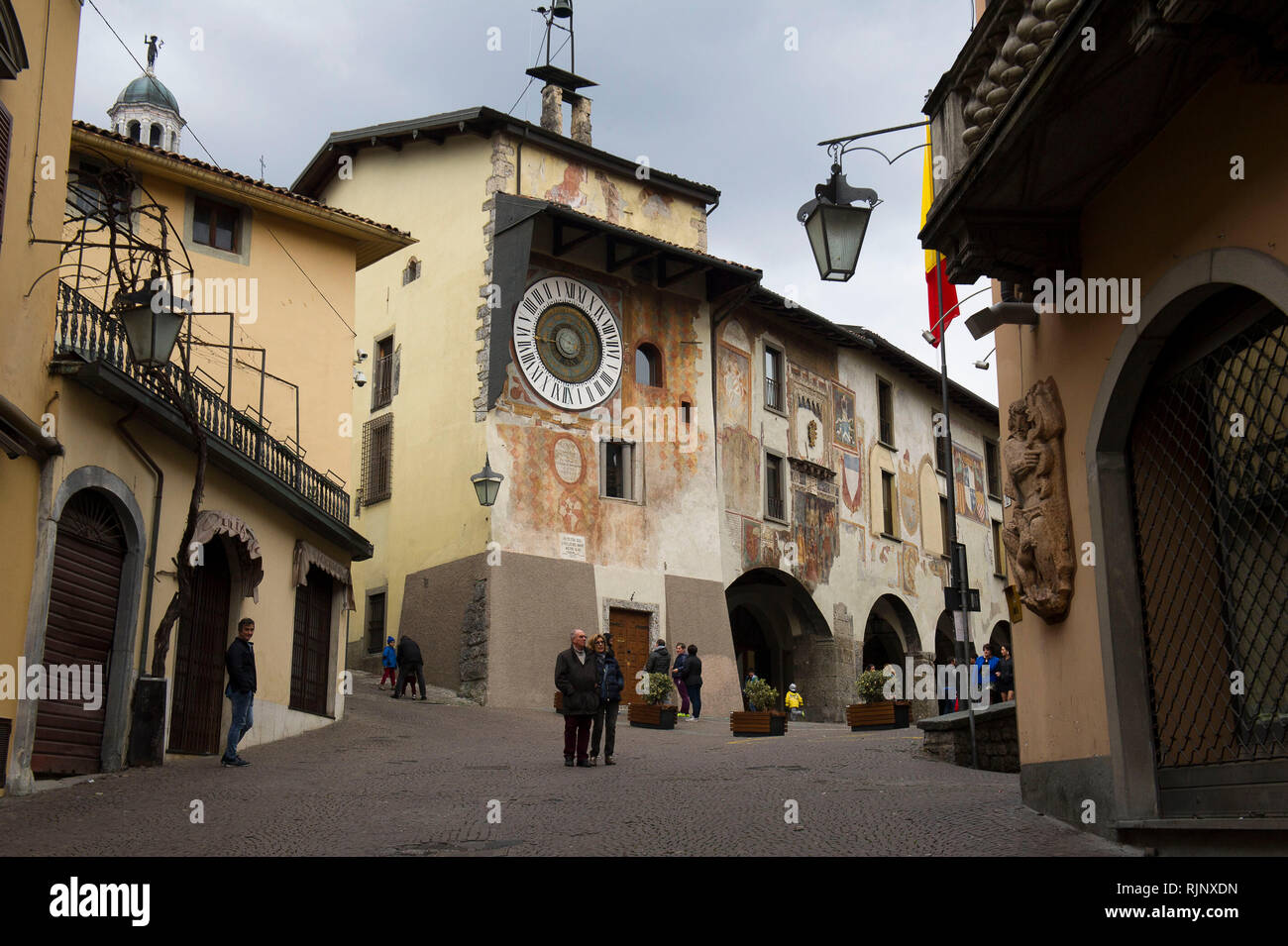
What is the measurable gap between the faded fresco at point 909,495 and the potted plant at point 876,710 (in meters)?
15.6

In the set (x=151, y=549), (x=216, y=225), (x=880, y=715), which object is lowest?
(x=880, y=715)

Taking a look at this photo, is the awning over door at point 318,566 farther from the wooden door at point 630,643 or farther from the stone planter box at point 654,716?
the wooden door at point 630,643

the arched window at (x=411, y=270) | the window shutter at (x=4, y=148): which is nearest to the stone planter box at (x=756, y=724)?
the arched window at (x=411, y=270)

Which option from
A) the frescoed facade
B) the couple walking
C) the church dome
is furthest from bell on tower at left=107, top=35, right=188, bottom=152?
→ the couple walking

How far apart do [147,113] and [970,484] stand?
38.0 metres

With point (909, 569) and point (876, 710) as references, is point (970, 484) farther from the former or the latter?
point (876, 710)

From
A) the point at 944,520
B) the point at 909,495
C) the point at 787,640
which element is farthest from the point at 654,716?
the point at 944,520

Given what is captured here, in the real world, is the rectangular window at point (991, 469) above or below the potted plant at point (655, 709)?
above

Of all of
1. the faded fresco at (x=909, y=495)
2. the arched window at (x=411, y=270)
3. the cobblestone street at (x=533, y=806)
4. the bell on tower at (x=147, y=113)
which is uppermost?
the bell on tower at (x=147, y=113)

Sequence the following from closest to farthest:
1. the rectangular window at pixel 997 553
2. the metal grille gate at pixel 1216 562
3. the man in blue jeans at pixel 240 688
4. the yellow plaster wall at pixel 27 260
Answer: the metal grille gate at pixel 1216 562
the yellow plaster wall at pixel 27 260
the man in blue jeans at pixel 240 688
the rectangular window at pixel 997 553

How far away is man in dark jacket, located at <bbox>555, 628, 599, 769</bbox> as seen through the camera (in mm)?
15688

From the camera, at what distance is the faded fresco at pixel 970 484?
43406mm

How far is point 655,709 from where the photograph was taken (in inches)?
960

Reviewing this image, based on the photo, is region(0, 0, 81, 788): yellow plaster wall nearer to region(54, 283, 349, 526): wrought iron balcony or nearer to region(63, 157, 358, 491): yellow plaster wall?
region(54, 283, 349, 526): wrought iron balcony
